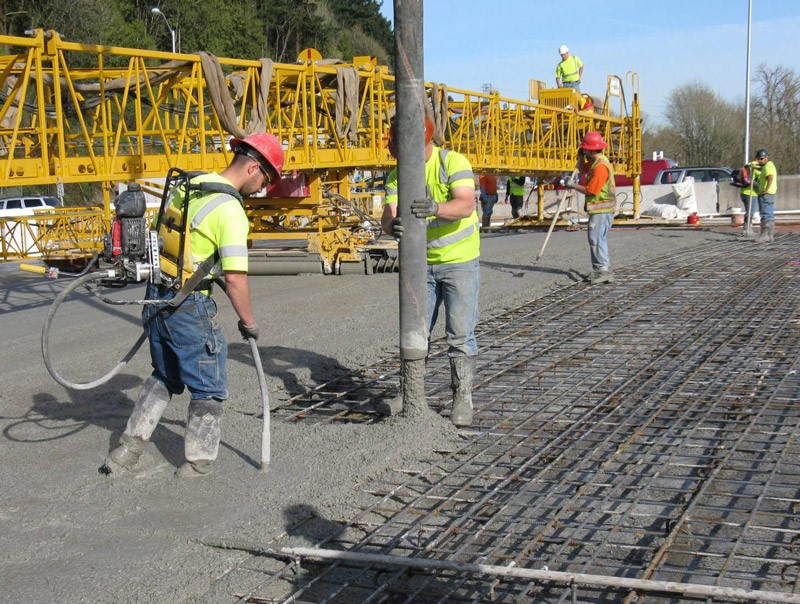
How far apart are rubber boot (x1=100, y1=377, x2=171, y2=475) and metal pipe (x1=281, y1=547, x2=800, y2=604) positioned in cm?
128

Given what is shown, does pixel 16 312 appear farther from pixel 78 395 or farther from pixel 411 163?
pixel 411 163

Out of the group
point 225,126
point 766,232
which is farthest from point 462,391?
point 766,232

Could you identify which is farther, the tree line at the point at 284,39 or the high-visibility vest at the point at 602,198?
the tree line at the point at 284,39

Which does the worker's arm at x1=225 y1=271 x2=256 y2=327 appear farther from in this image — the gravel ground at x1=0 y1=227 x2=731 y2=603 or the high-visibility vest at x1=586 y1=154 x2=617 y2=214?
the high-visibility vest at x1=586 y1=154 x2=617 y2=214

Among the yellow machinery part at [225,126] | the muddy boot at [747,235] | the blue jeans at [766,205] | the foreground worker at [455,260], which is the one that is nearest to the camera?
the foreground worker at [455,260]

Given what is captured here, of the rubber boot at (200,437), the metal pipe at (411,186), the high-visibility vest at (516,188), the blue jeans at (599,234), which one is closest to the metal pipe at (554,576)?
the rubber boot at (200,437)

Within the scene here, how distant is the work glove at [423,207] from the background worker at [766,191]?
37.6ft

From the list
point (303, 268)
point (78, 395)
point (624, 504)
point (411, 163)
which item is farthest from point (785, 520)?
point (303, 268)

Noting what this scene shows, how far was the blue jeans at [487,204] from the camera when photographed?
23.2 metres

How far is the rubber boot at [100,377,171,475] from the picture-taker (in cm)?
459

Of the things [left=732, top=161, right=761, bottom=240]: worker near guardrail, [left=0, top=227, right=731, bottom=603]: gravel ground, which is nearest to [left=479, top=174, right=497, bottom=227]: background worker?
[left=732, top=161, right=761, bottom=240]: worker near guardrail

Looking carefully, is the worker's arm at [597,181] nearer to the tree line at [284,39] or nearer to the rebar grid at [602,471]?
the rebar grid at [602,471]

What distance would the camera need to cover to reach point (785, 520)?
13.5 ft

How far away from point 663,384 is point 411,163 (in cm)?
259
